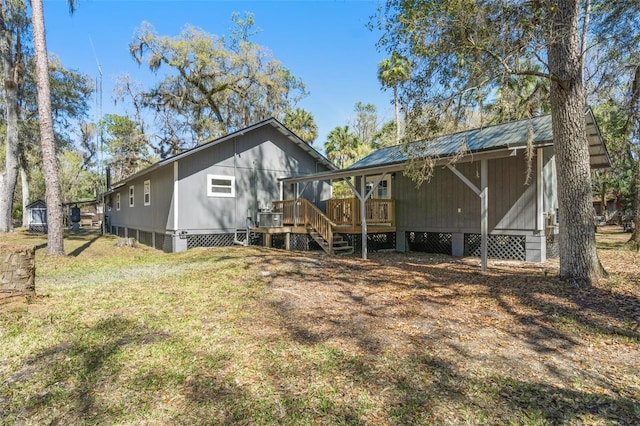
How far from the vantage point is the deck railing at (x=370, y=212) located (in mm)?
12195

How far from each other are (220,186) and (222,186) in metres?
0.08

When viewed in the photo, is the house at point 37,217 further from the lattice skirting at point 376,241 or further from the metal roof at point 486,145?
the lattice skirting at point 376,241

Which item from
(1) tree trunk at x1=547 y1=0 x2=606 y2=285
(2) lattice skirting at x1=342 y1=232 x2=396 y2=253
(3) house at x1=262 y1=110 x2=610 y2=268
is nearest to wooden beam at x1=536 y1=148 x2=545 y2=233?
(3) house at x1=262 y1=110 x2=610 y2=268

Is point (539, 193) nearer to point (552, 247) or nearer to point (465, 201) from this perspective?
point (465, 201)

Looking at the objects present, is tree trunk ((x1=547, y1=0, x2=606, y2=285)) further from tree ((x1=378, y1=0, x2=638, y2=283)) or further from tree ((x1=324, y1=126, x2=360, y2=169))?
tree ((x1=324, y1=126, x2=360, y2=169))

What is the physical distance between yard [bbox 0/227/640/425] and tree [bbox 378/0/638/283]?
1135mm

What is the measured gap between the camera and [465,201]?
10.9 metres

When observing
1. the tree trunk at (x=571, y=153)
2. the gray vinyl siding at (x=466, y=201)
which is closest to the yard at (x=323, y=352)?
the tree trunk at (x=571, y=153)

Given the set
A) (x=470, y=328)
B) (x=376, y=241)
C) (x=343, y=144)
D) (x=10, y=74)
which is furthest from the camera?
(x=343, y=144)

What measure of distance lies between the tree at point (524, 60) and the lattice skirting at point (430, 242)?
17.5ft

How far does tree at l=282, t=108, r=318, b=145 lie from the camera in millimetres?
26703

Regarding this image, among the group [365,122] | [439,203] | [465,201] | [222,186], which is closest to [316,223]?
[222,186]

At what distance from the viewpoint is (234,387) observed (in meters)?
3.16

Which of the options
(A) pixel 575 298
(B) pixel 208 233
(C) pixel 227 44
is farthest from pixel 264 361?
(C) pixel 227 44
